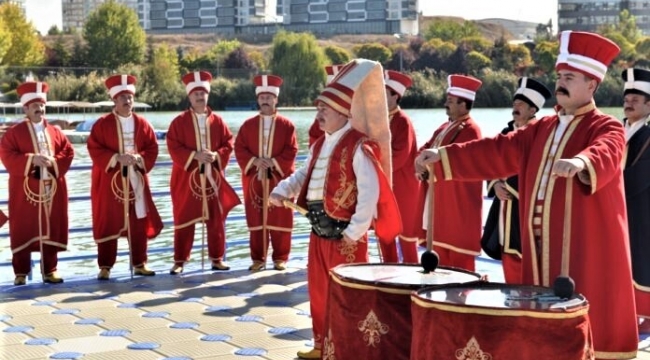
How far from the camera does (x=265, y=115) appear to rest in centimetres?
1008

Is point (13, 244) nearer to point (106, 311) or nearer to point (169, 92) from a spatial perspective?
point (106, 311)

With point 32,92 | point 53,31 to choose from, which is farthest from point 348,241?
point 53,31

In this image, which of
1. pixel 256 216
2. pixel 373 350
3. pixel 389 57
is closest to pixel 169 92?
pixel 389 57

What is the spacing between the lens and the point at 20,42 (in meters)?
87.4

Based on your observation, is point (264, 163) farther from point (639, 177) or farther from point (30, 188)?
point (639, 177)

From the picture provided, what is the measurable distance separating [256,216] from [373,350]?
5.19 metres

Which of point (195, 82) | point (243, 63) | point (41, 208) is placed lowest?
point (243, 63)

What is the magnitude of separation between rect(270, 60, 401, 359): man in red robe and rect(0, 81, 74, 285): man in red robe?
12.2 ft

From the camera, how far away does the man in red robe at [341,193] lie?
5.95 metres

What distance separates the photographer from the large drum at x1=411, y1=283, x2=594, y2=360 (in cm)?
429

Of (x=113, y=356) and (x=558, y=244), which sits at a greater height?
(x=558, y=244)

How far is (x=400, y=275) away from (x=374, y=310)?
0.87ft

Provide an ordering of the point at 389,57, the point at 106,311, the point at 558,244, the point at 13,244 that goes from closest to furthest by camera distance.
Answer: the point at 558,244
the point at 106,311
the point at 13,244
the point at 389,57

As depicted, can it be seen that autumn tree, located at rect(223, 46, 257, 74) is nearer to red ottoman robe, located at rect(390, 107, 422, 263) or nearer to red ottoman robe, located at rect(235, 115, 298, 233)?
red ottoman robe, located at rect(235, 115, 298, 233)
